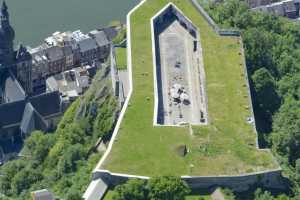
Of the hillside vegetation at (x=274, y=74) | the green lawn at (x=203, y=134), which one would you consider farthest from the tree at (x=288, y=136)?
the green lawn at (x=203, y=134)

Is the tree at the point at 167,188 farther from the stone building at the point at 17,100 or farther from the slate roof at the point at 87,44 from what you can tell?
the slate roof at the point at 87,44

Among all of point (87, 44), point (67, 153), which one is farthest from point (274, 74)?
point (87, 44)

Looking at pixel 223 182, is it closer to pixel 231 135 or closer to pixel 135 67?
pixel 231 135

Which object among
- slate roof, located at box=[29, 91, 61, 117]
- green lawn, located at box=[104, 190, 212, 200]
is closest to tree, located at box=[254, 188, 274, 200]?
green lawn, located at box=[104, 190, 212, 200]

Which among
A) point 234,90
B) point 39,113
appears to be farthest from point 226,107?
point 39,113

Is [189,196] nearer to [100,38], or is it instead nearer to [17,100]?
[17,100]

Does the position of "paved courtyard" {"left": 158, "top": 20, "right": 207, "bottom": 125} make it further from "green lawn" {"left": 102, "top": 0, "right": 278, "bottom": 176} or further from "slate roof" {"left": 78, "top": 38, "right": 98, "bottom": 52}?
"slate roof" {"left": 78, "top": 38, "right": 98, "bottom": 52}
